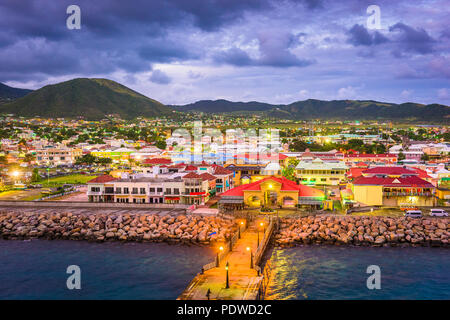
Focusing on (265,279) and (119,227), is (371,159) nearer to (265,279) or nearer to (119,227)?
(119,227)

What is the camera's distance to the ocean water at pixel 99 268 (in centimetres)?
2727

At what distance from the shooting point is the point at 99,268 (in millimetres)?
31500

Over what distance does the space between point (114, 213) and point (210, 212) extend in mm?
11517

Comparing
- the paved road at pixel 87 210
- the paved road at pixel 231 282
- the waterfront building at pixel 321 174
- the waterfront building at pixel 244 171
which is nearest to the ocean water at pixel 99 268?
the paved road at pixel 231 282

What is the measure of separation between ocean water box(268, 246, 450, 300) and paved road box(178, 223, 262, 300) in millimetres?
2349

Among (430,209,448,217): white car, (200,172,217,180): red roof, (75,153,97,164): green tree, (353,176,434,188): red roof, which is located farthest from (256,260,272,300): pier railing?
(75,153,97,164): green tree

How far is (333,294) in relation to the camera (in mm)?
26109

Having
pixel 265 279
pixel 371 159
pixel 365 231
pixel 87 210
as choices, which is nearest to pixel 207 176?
pixel 87 210

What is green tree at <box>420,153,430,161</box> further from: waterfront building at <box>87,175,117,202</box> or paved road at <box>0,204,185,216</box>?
waterfront building at <box>87,175,117,202</box>

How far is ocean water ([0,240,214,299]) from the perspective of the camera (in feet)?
89.5

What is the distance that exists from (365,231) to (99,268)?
82.8 ft

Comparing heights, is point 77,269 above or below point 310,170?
Answer: below
